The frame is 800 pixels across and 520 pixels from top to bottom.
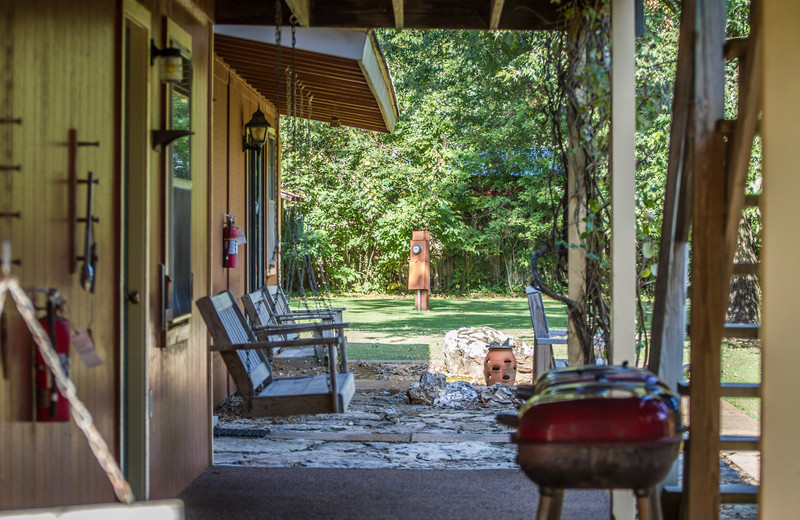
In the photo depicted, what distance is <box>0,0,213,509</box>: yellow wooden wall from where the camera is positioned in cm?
261

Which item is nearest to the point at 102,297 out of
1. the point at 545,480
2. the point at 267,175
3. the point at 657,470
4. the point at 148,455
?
the point at 148,455

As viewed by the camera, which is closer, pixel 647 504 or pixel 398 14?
pixel 647 504

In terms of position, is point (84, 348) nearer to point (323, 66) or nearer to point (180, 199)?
point (180, 199)

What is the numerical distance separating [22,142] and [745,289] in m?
10.8

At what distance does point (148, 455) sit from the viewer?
153 inches

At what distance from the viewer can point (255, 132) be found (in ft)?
25.7

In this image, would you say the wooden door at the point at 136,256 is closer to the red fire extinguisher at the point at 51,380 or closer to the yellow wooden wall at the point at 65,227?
the yellow wooden wall at the point at 65,227

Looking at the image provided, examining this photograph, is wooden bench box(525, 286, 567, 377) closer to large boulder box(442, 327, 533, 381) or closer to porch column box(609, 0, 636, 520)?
large boulder box(442, 327, 533, 381)

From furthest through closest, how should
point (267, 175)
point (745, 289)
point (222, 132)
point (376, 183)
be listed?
point (376, 183), point (745, 289), point (267, 175), point (222, 132)

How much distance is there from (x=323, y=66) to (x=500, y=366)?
128 inches

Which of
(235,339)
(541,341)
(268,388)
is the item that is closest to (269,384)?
(268,388)

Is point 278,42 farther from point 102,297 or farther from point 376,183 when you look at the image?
point 376,183

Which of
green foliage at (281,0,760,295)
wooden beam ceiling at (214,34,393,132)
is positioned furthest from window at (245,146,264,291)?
green foliage at (281,0,760,295)

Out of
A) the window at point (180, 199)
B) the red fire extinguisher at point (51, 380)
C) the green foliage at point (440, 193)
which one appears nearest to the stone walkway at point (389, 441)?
the window at point (180, 199)
